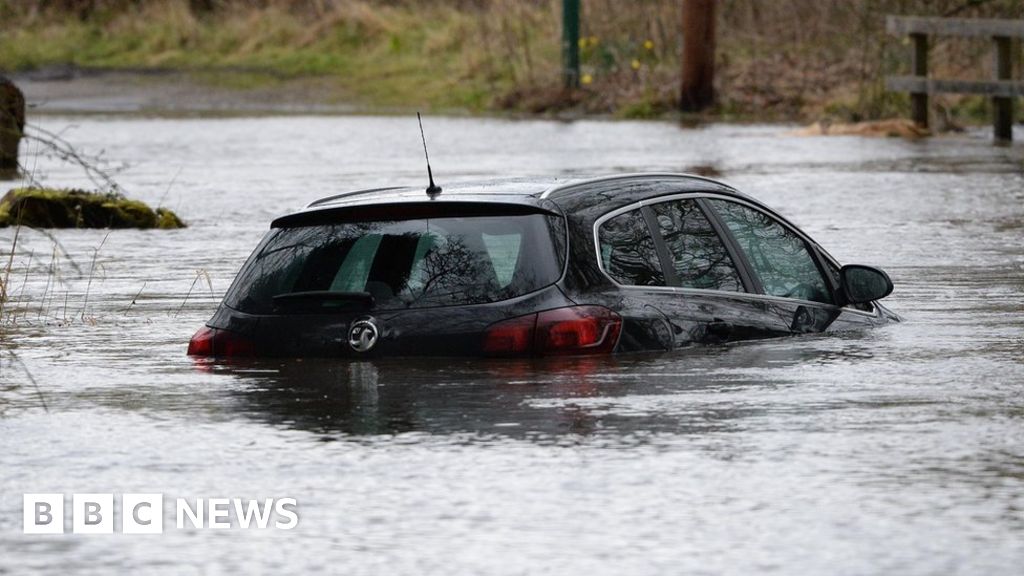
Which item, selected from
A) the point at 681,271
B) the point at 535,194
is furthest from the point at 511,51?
the point at 535,194

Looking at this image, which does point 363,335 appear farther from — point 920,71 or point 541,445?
point 920,71

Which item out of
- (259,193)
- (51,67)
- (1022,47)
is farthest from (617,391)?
(51,67)

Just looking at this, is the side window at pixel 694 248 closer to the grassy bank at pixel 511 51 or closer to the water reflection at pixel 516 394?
the water reflection at pixel 516 394

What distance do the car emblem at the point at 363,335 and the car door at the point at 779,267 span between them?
71.1 inches

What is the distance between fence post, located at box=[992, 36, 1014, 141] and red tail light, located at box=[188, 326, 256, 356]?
75.2 ft

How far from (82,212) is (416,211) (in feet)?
40.2

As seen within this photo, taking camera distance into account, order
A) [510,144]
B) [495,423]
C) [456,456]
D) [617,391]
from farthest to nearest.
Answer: [510,144] → [617,391] → [495,423] → [456,456]

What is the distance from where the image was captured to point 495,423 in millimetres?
9102

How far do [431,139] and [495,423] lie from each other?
25.0 meters

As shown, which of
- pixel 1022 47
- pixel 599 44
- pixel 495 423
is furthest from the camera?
pixel 599 44

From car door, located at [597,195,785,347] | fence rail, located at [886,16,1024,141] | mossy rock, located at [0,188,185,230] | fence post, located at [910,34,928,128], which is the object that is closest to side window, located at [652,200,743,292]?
car door, located at [597,195,785,347]

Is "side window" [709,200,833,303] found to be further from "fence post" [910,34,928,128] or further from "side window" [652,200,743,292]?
"fence post" [910,34,928,128]

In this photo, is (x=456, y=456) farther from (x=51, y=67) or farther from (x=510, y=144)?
(x=51, y=67)

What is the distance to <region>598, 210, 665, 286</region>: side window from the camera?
988 centimetres
